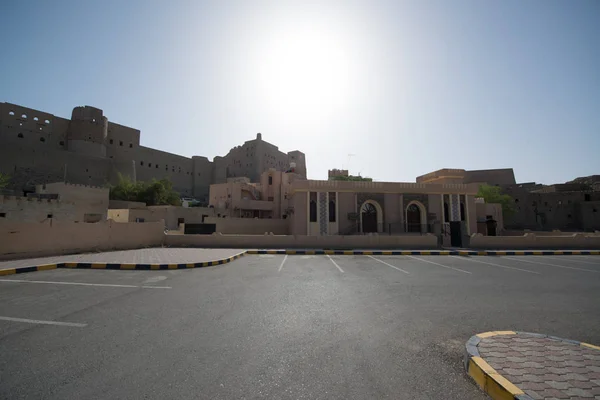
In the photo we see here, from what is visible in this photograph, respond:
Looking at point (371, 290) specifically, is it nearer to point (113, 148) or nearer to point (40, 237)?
point (40, 237)

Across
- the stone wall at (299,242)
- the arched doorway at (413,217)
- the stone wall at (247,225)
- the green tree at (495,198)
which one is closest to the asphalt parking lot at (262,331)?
the stone wall at (299,242)

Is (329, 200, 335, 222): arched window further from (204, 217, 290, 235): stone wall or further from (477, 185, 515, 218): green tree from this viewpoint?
(477, 185, 515, 218): green tree

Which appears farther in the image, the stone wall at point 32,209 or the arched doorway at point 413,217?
the arched doorway at point 413,217

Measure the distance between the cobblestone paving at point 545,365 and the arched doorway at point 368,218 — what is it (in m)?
21.1

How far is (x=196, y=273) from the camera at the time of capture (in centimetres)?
922

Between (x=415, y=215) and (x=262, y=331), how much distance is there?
23897 mm

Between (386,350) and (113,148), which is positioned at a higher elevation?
(113,148)

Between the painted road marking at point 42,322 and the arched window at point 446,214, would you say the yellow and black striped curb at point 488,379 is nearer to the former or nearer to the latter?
the painted road marking at point 42,322

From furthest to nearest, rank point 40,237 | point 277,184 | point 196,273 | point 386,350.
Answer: point 277,184, point 40,237, point 196,273, point 386,350

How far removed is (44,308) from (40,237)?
29.9ft

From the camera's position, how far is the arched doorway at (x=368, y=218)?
24656mm

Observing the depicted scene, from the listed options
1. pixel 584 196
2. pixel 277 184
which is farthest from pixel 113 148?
pixel 584 196

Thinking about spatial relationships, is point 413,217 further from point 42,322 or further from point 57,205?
point 57,205

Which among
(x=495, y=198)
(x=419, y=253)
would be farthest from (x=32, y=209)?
(x=495, y=198)
